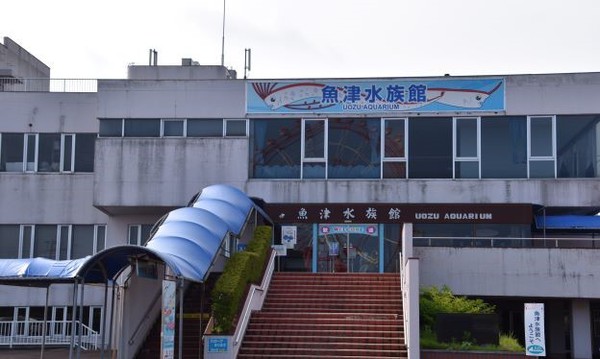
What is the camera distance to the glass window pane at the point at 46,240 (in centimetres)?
3238

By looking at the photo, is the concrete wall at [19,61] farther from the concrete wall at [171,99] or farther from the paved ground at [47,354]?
the paved ground at [47,354]

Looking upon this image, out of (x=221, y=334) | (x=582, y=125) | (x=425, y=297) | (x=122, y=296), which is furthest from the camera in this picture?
(x=582, y=125)

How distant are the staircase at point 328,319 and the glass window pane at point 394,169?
14.6 feet

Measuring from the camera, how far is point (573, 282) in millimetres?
27000

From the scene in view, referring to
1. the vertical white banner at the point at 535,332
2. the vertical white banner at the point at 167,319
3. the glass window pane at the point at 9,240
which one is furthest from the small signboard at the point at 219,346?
the glass window pane at the point at 9,240

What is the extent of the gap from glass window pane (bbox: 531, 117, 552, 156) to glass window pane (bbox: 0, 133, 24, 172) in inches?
746

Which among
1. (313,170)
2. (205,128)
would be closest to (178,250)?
(313,170)

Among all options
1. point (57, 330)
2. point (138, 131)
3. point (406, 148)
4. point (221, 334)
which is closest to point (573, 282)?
point (406, 148)

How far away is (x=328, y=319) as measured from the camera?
962 inches

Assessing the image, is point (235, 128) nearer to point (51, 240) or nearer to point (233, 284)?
point (51, 240)

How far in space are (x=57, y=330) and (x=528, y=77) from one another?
19.3 meters

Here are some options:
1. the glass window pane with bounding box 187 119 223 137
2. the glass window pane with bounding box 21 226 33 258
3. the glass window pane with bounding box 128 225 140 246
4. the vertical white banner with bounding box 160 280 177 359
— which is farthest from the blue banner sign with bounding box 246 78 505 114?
the vertical white banner with bounding box 160 280 177 359

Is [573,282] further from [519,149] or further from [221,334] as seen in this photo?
[221,334]

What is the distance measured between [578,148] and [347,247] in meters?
8.83
